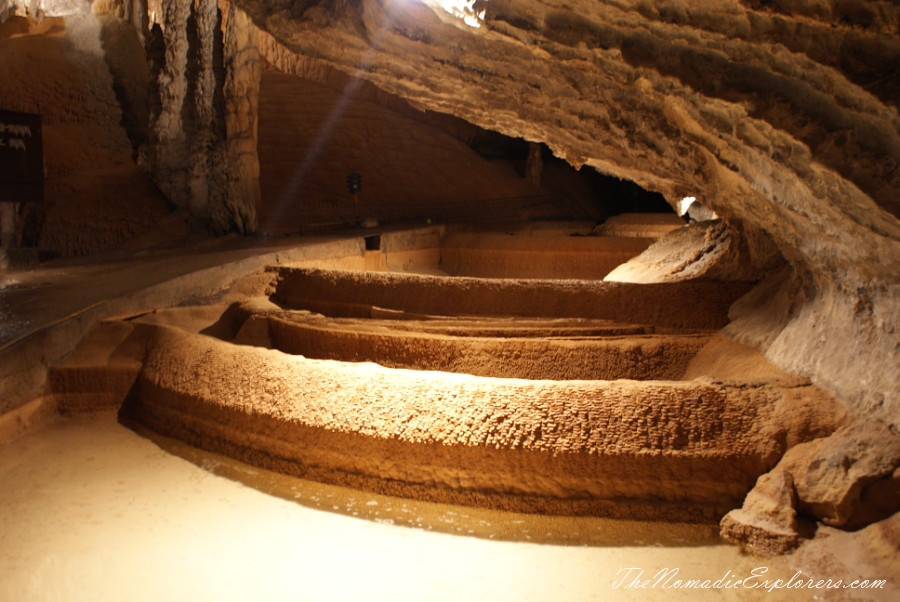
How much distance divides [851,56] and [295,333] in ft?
12.4

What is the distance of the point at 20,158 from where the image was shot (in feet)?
22.7

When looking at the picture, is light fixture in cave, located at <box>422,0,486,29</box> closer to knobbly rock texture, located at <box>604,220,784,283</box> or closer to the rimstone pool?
the rimstone pool

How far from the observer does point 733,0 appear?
95.7 inches

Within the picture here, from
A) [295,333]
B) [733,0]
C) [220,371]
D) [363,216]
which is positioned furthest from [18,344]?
[363,216]

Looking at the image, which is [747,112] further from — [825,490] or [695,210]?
[695,210]

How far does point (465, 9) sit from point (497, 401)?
197cm

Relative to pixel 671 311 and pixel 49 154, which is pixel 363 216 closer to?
pixel 49 154

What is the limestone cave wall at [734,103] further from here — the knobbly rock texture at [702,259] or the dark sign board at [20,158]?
the dark sign board at [20,158]

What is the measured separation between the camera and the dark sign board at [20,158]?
22.3ft

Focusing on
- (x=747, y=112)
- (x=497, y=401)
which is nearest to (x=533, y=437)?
(x=497, y=401)

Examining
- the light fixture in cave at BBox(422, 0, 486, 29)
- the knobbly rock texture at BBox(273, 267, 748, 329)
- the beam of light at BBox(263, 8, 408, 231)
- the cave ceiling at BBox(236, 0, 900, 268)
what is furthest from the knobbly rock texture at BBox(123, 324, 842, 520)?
the beam of light at BBox(263, 8, 408, 231)

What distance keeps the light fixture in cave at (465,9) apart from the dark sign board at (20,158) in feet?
18.3

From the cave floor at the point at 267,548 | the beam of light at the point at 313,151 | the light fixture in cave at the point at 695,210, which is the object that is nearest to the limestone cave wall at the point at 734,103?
the cave floor at the point at 267,548

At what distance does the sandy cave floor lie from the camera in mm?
2695
